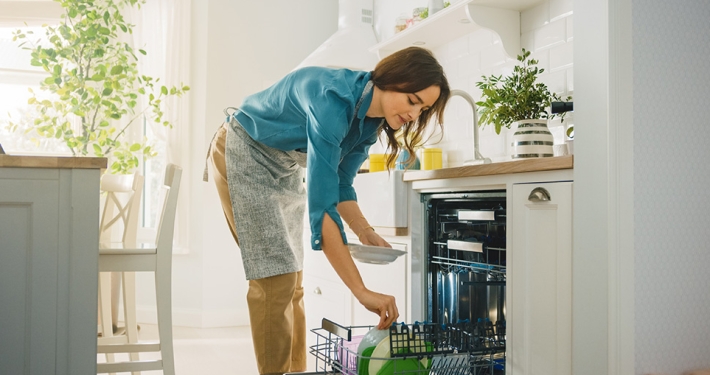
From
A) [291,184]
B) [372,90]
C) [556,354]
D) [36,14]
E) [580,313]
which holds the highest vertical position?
[36,14]

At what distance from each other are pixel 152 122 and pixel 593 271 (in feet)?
10.9

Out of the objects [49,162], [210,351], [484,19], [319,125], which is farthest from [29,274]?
[210,351]

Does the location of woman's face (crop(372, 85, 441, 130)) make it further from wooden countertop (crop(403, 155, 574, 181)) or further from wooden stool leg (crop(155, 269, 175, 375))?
wooden stool leg (crop(155, 269, 175, 375))

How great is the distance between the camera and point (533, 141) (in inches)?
71.5

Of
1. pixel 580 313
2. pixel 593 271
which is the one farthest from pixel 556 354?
pixel 593 271

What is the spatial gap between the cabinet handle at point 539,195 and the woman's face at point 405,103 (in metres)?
0.34

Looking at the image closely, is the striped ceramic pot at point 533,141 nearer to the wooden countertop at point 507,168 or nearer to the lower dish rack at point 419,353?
the wooden countertop at point 507,168

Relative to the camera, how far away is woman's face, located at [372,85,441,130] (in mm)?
1585

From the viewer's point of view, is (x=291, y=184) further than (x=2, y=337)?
Yes

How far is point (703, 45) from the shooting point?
1.52m

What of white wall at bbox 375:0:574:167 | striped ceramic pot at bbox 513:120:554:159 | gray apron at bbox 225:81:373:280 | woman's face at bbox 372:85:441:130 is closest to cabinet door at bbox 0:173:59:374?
gray apron at bbox 225:81:373:280

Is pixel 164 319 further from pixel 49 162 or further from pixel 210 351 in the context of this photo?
pixel 210 351

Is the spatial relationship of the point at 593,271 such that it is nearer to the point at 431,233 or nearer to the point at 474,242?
the point at 474,242

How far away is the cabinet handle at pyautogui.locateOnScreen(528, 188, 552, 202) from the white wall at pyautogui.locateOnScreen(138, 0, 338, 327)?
284 centimetres
